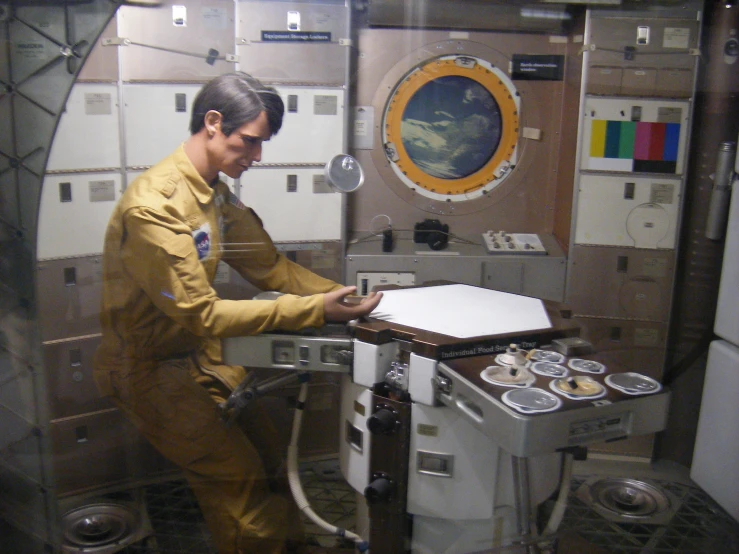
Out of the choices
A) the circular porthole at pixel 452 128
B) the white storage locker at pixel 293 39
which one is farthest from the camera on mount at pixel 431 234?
the white storage locker at pixel 293 39

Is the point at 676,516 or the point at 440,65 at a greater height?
the point at 440,65

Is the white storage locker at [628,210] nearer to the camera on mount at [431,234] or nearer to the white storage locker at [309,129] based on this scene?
the camera on mount at [431,234]

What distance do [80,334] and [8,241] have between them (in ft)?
1.21

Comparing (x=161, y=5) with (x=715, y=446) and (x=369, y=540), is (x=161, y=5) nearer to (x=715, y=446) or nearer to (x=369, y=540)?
(x=369, y=540)

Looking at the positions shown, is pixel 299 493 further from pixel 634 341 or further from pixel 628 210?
pixel 628 210

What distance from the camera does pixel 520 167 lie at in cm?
236

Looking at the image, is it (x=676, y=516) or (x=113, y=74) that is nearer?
(x=113, y=74)

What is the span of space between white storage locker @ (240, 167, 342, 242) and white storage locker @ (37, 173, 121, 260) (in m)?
0.44

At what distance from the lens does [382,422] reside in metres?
1.78

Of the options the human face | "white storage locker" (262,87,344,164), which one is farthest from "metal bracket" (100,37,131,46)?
"white storage locker" (262,87,344,164)

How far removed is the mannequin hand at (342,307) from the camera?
6.18 feet

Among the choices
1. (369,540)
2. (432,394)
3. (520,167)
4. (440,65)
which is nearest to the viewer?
(432,394)

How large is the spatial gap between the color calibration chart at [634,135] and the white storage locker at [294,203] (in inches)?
39.5

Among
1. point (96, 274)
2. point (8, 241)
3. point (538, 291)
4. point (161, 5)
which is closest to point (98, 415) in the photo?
point (96, 274)
